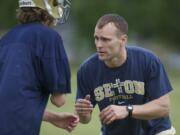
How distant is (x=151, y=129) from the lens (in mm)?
8633

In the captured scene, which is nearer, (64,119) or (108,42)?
(64,119)

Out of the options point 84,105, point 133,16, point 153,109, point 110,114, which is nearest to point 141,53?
point 153,109

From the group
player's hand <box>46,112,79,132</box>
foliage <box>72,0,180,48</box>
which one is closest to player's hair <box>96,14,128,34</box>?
player's hand <box>46,112,79,132</box>

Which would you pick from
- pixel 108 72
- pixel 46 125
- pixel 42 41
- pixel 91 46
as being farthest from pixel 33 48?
pixel 91 46

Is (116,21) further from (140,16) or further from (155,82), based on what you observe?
(140,16)

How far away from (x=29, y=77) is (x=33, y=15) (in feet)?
1.80

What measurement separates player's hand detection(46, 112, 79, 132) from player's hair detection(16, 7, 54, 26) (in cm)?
79

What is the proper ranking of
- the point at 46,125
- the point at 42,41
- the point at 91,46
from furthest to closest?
the point at 91,46
the point at 46,125
the point at 42,41

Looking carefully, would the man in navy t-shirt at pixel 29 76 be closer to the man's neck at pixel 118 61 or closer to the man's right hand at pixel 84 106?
the man's right hand at pixel 84 106

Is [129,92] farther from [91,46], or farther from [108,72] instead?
[91,46]

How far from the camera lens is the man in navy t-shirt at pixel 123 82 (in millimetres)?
8250

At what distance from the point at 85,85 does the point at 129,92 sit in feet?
1.49

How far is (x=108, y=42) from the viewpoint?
8.34m

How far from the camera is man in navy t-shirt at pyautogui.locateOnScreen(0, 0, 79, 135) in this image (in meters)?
6.91
